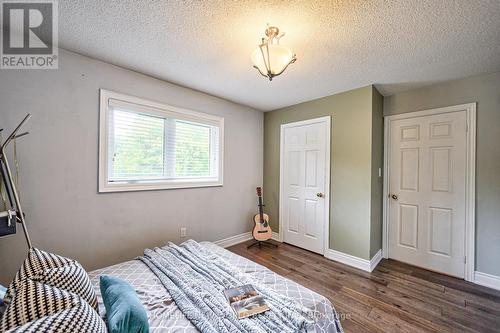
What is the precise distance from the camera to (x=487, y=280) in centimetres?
227

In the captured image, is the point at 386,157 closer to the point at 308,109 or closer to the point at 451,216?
the point at 451,216

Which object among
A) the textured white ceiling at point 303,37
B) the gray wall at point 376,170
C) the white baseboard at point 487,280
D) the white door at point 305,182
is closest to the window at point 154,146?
the textured white ceiling at point 303,37

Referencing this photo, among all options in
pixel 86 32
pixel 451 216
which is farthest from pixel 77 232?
pixel 451 216

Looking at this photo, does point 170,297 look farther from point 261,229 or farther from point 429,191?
point 429,191

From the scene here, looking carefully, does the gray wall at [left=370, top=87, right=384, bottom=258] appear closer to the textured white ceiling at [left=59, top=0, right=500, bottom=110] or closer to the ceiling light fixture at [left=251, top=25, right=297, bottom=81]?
the textured white ceiling at [left=59, top=0, right=500, bottom=110]

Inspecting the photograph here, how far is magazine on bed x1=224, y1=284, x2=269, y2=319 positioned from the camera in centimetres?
117

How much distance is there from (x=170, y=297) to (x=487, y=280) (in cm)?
326

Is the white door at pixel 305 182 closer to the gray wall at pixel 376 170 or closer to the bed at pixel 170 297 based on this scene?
the gray wall at pixel 376 170

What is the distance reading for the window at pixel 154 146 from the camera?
88.4 inches

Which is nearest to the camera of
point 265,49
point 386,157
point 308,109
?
point 265,49

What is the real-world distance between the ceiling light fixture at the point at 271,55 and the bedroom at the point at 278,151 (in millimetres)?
19

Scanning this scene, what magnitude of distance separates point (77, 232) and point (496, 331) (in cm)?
371

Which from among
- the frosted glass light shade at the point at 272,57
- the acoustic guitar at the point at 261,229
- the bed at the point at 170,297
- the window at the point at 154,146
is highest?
the frosted glass light shade at the point at 272,57

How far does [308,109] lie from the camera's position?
3320 millimetres
